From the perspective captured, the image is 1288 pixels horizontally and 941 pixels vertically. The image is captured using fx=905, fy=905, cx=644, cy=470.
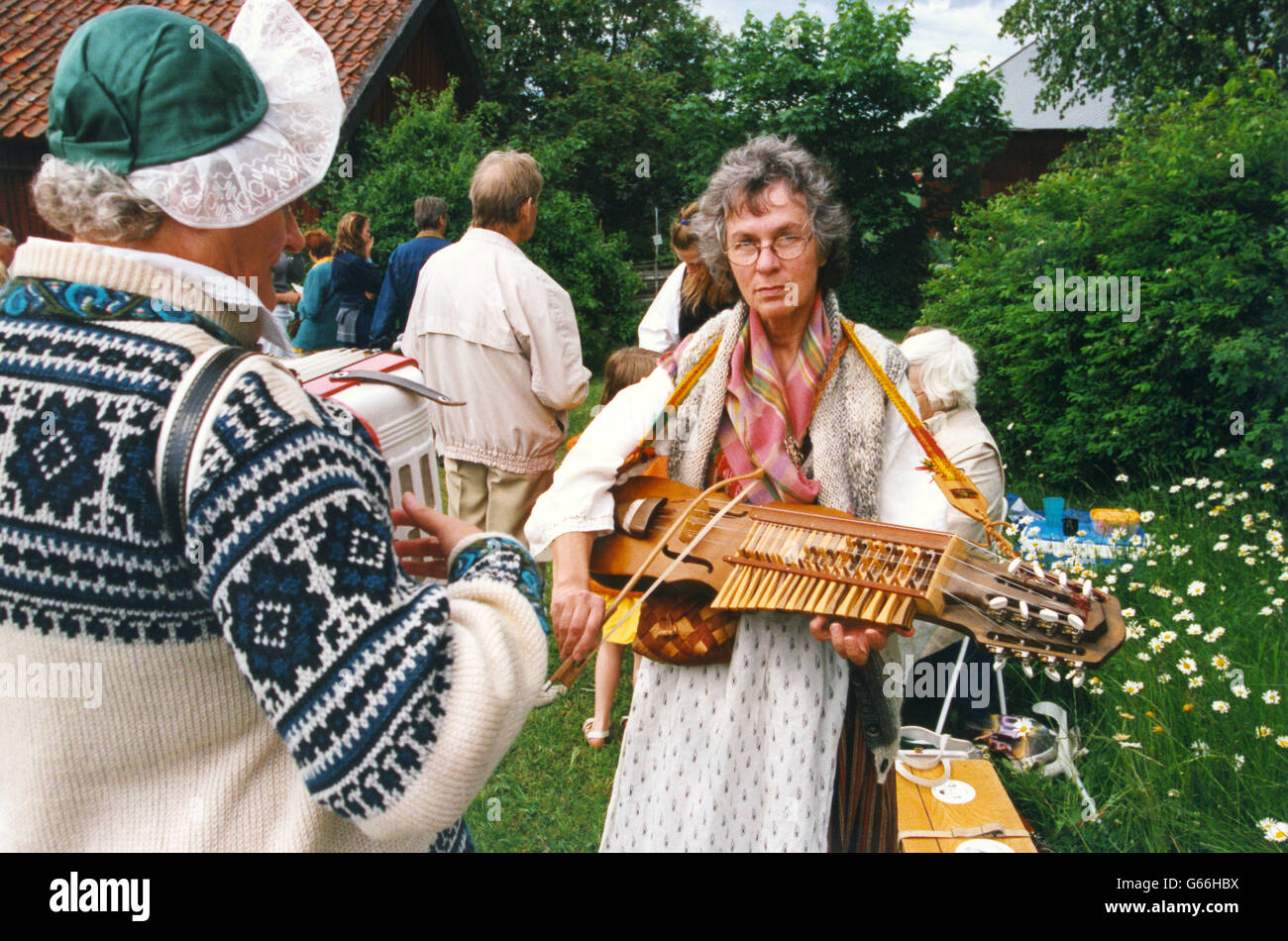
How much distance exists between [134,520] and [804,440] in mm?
1579

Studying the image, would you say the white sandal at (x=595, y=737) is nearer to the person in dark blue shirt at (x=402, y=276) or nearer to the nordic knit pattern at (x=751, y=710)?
the nordic knit pattern at (x=751, y=710)

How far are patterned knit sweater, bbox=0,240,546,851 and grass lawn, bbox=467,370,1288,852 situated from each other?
2446 millimetres

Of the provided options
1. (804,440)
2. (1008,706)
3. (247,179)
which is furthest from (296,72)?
(1008,706)

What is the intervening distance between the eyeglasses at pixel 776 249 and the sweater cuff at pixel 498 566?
118 cm

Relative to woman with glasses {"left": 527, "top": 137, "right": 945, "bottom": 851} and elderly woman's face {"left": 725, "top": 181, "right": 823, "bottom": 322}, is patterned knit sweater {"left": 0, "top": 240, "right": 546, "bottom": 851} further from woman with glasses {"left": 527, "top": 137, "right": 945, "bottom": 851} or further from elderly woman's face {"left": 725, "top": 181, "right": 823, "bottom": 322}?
elderly woman's face {"left": 725, "top": 181, "right": 823, "bottom": 322}

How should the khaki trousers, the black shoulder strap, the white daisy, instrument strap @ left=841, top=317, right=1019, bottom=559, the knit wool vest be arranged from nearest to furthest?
the black shoulder strap
instrument strap @ left=841, top=317, right=1019, bottom=559
the knit wool vest
the white daisy
the khaki trousers

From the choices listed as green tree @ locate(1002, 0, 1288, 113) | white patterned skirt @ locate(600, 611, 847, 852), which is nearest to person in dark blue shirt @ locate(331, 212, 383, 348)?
white patterned skirt @ locate(600, 611, 847, 852)

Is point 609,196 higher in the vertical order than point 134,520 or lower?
higher

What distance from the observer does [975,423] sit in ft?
13.6

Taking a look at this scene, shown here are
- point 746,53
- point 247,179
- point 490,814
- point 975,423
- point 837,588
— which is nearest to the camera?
point 247,179

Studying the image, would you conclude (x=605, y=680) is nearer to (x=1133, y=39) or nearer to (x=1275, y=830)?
(x=1275, y=830)

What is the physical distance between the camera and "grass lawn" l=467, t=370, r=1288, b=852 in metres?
3.07

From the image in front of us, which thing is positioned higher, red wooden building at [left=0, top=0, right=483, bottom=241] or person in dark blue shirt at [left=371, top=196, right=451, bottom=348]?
red wooden building at [left=0, top=0, right=483, bottom=241]
